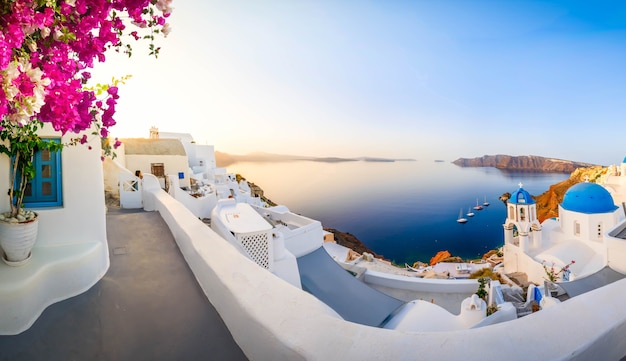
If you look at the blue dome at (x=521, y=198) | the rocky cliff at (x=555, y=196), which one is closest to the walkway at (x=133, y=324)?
the blue dome at (x=521, y=198)

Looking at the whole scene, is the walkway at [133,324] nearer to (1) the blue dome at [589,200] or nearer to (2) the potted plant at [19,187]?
(2) the potted plant at [19,187]

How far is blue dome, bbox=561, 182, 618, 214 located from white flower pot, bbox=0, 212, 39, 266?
22.5 m

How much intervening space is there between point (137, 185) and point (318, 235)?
6012mm

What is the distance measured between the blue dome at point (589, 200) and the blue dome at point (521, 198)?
1.75 metres

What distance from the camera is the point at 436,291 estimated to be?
12117mm

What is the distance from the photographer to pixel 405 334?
122 cm

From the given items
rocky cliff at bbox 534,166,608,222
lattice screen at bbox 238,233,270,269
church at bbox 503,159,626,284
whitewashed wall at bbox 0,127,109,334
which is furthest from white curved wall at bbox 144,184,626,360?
rocky cliff at bbox 534,166,608,222

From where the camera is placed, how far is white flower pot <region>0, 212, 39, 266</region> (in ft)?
7.75

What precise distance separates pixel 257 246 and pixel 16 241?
5049mm

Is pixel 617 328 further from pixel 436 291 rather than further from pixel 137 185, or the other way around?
pixel 436 291

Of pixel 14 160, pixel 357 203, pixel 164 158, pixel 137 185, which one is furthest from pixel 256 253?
pixel 357 203

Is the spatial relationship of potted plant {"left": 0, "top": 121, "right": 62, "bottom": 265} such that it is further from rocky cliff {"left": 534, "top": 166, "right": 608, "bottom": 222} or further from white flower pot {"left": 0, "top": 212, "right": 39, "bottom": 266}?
rocky cliff {"left": 534, "top": 166, "right": 608, "bottom": 222}

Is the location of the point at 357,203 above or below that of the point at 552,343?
below

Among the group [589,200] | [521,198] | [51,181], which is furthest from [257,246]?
[589,200]
